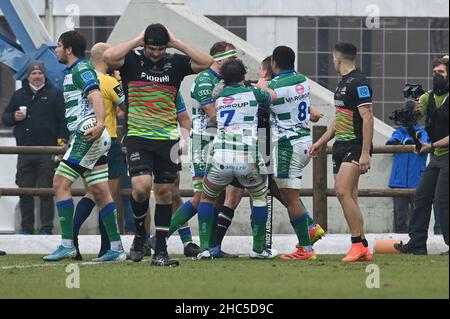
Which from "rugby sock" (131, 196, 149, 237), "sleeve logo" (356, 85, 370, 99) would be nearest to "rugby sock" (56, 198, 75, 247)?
"rugby sock" (131, 196, 149, 237)

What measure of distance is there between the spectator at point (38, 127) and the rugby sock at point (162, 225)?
547cm

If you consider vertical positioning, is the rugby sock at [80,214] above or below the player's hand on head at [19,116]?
below

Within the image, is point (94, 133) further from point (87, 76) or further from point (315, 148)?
→ point (315, 148)

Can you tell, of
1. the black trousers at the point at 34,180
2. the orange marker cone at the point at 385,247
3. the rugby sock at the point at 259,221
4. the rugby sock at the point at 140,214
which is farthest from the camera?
the black trousers at the point at 34,180

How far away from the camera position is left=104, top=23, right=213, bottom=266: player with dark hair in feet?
41.6

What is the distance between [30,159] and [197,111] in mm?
4296

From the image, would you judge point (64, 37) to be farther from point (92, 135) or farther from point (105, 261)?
point (105, 261)

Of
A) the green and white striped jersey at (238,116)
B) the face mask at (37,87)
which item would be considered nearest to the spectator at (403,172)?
the face mask at (37,87)

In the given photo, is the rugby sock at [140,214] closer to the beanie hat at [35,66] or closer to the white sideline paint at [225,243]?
the white sideline paint at [225,243]

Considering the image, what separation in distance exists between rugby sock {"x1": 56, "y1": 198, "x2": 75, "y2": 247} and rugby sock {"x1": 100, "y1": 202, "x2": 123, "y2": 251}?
33cm

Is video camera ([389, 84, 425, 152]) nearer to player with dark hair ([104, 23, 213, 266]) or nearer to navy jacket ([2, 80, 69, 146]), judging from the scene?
player with dark hair ([104, 23, 213, 266])

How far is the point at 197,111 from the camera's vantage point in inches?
571

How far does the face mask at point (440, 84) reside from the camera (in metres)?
13.9
